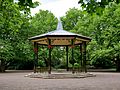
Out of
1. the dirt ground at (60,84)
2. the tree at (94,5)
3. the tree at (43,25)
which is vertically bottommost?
the dirt ground at (60,84)

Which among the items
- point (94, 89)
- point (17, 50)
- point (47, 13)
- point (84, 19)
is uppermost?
point (47, 13)

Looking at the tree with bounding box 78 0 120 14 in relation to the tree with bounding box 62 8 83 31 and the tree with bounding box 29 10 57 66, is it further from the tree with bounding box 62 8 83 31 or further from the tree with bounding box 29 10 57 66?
the tree with bounding box 62 8 83 31

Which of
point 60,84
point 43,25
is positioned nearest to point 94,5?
point 60,84

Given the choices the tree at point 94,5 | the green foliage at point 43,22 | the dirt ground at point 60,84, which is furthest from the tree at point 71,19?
the tree at point 94,5

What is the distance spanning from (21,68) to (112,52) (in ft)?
57.1

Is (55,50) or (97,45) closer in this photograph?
(97,45)

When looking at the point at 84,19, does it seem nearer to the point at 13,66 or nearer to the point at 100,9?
the point at 13,66

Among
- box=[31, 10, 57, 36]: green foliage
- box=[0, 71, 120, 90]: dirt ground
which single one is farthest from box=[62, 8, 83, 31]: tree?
box=[0, 71, 120, 90]: dirt ground

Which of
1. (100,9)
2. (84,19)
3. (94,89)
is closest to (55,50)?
(84,19)

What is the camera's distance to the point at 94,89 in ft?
38.8

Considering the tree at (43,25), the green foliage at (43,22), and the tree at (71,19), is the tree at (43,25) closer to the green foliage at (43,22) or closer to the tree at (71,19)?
the green foliage at (43,22)

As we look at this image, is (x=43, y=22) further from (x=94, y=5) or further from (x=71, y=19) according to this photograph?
(x=94, y=5)

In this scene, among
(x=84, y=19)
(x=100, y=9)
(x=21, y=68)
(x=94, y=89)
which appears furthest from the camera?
(x=21, y=68)

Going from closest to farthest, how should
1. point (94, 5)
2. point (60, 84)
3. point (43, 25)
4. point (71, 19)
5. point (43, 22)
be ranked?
point (94, 5)
point (60, 84)
point (43, 25)
point (43, 22)
point (71, 19)
